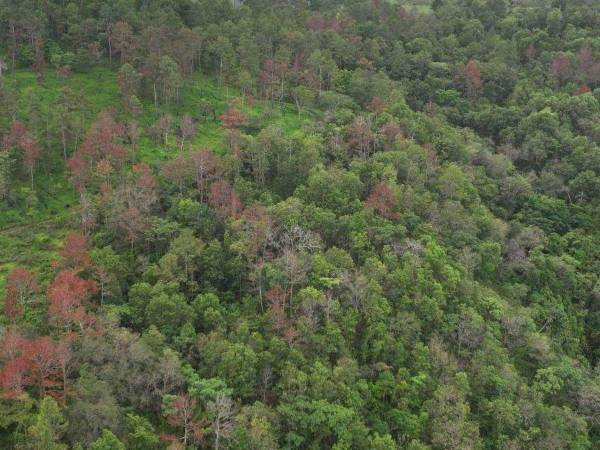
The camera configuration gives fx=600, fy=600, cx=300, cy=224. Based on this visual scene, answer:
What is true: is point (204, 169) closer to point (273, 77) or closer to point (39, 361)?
point (39, 361)

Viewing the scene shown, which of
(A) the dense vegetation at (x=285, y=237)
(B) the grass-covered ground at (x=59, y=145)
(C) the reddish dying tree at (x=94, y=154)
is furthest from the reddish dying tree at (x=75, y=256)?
(C) the reddish dying tree at (x=94, y=154)

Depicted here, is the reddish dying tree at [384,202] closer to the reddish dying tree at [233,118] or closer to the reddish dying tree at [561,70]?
the reddish dying tree at [233,118]

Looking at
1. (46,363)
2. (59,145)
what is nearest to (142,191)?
(59,145)

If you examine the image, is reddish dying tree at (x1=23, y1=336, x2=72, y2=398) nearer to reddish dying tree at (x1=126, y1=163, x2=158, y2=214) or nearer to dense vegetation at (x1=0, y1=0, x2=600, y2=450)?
dense vegetation at (x1=0, y1=0, x2=600, y2=450)

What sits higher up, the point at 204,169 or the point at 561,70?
the point at 561,70

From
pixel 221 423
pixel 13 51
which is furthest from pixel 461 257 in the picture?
pixel 13 51


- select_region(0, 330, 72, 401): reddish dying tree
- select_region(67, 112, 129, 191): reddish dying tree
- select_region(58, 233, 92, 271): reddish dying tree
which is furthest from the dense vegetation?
select_region(58, 233, 92, 271): reddish dying tree
